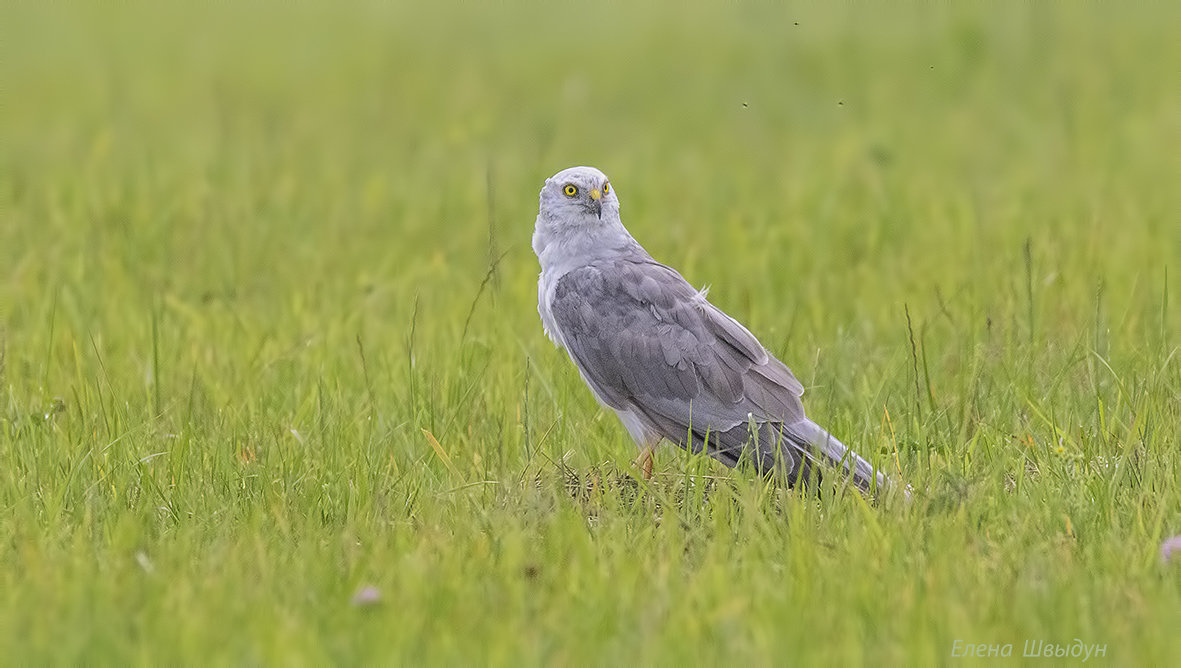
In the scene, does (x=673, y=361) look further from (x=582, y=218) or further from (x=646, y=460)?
(x=582, y=218)

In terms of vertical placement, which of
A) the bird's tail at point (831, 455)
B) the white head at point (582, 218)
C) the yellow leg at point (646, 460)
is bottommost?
the yellow leg at point (646, 460)

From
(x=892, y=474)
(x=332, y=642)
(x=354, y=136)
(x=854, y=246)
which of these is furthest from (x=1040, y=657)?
(x=354, y=136)

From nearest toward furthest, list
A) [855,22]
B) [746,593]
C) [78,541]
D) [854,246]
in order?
A: 1. [746,593]
2. [78,541]
3. [854,246]
4. [855,22]

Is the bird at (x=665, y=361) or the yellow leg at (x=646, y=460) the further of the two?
the yellow leg at (x=646, y=460)

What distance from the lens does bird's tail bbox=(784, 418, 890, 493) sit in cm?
495

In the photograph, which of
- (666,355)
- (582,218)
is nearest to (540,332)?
(582,218)

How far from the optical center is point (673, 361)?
545cm

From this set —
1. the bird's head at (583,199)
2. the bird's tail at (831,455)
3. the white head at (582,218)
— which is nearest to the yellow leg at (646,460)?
the bird's tail at (831,455)

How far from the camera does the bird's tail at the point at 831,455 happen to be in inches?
195

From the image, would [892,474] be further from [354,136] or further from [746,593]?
[354,136]

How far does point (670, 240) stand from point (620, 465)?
354 cm

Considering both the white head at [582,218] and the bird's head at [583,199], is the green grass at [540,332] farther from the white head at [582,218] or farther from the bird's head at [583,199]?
the bird's head at [583,199]

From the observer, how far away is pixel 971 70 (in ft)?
39.8

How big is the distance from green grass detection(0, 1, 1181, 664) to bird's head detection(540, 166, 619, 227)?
625 millimetres
